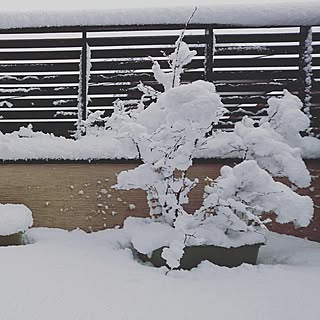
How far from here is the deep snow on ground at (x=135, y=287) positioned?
310 centimetres

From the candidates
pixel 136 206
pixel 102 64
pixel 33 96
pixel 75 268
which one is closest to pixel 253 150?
pixel 136 206

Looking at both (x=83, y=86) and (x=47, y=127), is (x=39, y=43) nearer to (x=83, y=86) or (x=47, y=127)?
(x=83, y=86)

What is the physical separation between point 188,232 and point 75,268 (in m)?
0.94

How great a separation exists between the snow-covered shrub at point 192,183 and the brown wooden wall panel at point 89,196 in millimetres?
708

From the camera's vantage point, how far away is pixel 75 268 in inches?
150

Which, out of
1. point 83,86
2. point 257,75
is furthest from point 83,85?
point 257,75

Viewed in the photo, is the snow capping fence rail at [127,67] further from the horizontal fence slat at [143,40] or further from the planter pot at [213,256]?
the planter pot at [213,256]

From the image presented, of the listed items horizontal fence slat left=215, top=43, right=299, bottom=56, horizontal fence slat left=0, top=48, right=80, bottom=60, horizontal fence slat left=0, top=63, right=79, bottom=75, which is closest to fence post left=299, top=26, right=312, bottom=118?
horizontal fence slat left=215, top=43, right=299, bottom=56

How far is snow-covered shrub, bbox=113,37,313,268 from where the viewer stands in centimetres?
397

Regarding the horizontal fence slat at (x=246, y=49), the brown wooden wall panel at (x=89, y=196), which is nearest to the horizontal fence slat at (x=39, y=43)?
the brown wooden wall panel at (x=89, y=196)

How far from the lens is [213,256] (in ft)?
14.0

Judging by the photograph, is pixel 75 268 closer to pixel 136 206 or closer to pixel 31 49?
pixel 136 206

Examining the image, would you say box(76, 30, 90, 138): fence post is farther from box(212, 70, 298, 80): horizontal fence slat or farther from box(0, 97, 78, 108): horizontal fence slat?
box(212, 70, 298, 80): horizontal fence slat

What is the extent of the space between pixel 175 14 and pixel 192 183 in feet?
7.04
